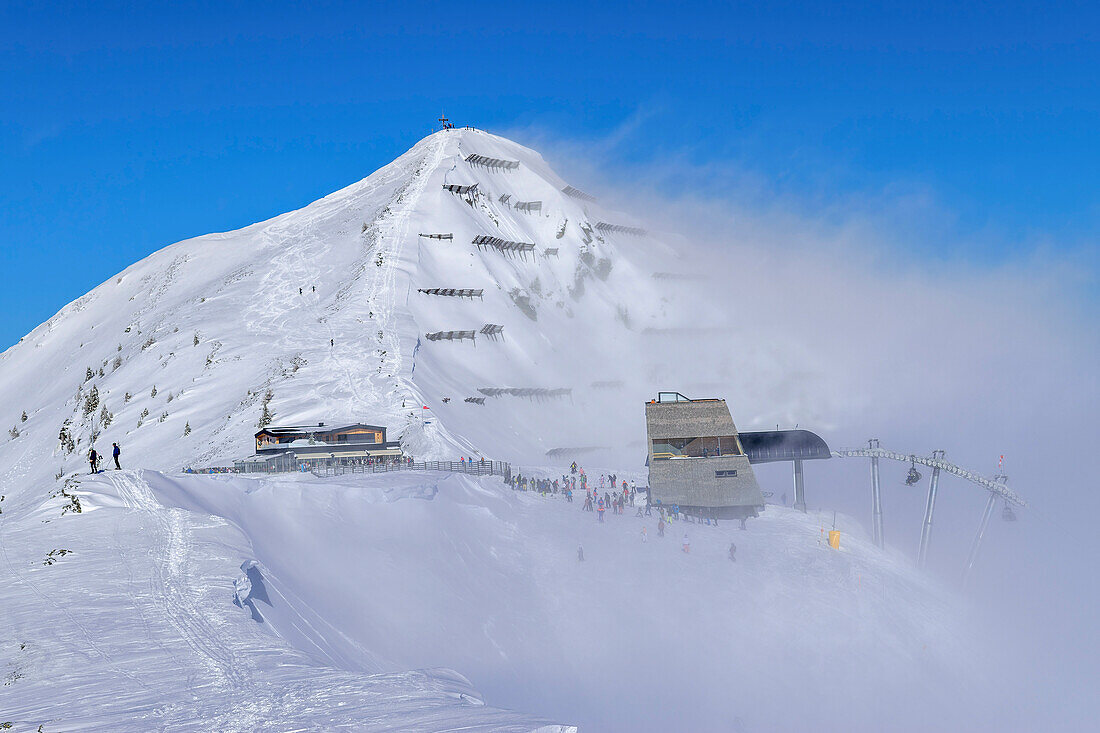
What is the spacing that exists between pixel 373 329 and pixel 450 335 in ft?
31.1

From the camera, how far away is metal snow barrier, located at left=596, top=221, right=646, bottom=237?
437 feet

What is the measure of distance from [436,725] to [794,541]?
118 feet

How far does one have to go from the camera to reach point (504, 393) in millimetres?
85312

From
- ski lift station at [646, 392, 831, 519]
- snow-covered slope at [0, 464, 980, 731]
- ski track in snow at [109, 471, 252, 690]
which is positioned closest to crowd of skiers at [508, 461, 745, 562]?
snow-covered slope at [0, 464, 980, 731]

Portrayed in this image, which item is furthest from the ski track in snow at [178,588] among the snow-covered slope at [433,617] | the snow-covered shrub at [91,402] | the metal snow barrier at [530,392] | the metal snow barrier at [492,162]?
the metal snow barrier at [492,162]

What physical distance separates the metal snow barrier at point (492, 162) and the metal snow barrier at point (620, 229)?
16220 mm

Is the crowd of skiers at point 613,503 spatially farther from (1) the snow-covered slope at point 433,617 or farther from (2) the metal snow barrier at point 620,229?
(2) the metal snow barrier at point 620,229

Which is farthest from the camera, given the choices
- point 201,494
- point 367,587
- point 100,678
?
point 201,494

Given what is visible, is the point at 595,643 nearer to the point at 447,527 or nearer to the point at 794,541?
the point at 447,527

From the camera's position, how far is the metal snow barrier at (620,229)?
133 meters

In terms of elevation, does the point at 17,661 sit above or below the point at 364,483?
below

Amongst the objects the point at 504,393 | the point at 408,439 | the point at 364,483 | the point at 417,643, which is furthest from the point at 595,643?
the point at 504,393

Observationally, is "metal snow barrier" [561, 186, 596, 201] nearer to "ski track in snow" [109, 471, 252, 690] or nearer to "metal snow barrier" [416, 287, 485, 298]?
"metal snow barrier" [416, 287, 485, 298]

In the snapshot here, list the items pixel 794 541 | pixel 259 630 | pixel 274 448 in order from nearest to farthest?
1. pixel 259 630
2. pixel 794 541
3. pixel 274 448
